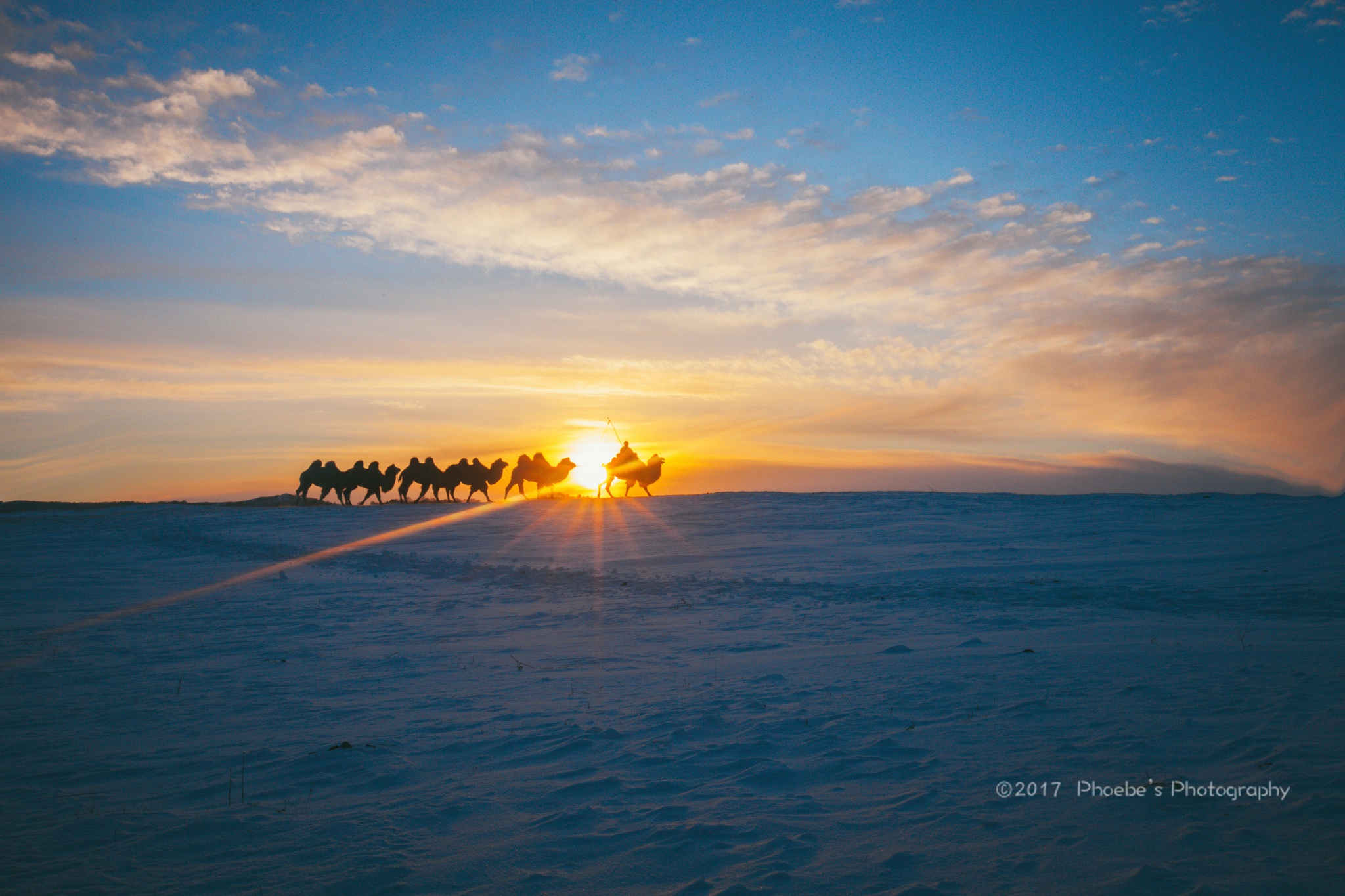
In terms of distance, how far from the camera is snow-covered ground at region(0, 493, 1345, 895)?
12.3 feet

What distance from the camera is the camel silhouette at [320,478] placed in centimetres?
3788

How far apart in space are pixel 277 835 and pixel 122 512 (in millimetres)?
33662

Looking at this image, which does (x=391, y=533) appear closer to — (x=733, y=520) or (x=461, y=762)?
(x=733, y=520)

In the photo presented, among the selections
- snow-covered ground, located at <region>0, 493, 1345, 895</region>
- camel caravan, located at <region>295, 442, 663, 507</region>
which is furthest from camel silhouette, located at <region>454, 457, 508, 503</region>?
snow-covered ground, located at <region>0, 493, 1345, 895</region>

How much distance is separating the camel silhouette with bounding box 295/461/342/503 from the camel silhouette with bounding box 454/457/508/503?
5.79m

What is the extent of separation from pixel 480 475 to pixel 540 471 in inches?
127

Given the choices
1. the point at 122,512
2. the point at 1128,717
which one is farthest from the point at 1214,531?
the point at 122,512

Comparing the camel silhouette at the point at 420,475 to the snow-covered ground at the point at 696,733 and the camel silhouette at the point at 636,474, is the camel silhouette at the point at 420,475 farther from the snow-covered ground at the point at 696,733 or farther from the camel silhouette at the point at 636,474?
the snow-covered ground at the point at 696,733

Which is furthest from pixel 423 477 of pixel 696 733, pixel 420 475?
pixel 696 733

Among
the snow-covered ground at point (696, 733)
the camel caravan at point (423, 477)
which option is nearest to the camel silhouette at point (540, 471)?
the camel caravan at point (423, 477)

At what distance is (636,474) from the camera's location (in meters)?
35.8

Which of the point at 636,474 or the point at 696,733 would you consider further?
the point at 636,474

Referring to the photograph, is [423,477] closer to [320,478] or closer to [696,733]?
[320,478]

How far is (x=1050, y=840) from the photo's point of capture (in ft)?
12.5
